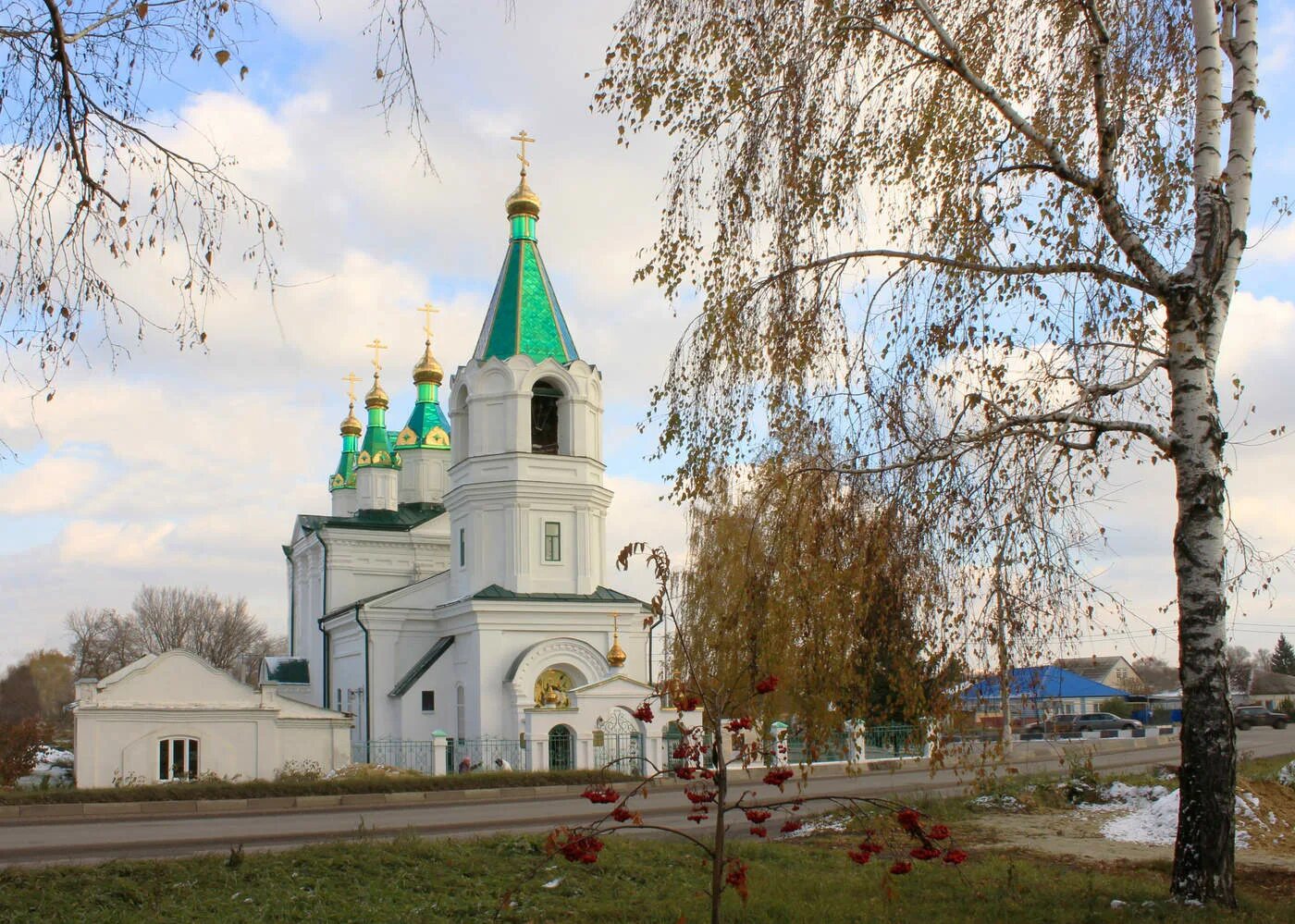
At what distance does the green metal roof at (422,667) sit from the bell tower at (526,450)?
140 centimetres

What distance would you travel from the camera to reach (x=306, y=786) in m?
21.2

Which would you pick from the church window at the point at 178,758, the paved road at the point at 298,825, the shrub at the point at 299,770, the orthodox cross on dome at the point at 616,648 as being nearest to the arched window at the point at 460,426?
the orthodox cross on dome at the point at 616,648

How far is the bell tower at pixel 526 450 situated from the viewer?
3102cm

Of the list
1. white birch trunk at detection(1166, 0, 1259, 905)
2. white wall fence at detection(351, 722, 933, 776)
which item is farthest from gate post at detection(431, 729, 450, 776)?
white birch trunk at detection(1166, 0, 1259, 905)

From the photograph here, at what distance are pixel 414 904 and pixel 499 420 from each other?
23.1 metres

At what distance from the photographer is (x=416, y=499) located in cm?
4322

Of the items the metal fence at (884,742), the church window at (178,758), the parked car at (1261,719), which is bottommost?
the parked car at (1261,719)

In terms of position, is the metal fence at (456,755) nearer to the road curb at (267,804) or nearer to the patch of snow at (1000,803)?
the road curb at (267,804)

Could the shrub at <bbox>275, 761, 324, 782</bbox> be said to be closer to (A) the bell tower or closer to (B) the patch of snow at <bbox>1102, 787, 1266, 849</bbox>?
(A) the bell tower

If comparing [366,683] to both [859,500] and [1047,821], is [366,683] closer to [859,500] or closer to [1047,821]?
[1047,821]

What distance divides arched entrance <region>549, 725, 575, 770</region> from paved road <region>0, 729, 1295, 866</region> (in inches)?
167

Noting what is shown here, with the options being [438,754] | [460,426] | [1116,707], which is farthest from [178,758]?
[1116,707]

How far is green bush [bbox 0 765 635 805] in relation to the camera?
65.0 feet

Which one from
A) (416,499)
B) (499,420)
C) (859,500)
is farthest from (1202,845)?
(416,499)
